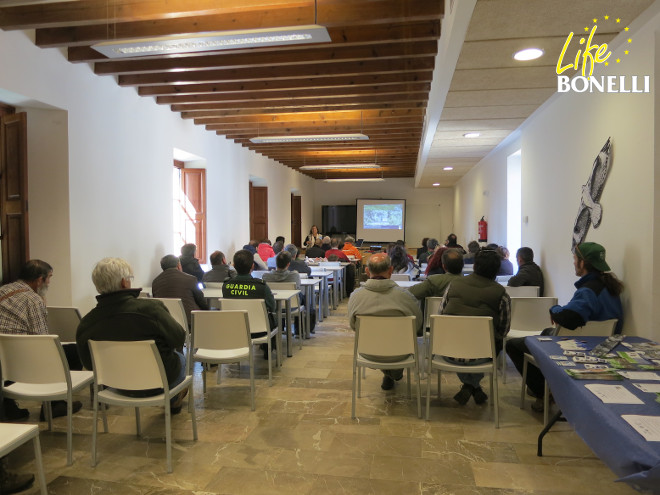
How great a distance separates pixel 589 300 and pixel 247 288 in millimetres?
2663

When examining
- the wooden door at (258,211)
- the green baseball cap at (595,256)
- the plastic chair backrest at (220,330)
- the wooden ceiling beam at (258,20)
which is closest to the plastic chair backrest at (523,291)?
the green baseball cap at (595,256)

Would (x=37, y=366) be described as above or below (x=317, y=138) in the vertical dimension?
below

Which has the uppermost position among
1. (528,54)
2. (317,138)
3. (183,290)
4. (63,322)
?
(317,138)

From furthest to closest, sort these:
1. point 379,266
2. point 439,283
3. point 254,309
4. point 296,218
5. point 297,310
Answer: point 296,218, point 297,310, point 439,283, point 254,309, point 379,266

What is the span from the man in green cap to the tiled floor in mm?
290

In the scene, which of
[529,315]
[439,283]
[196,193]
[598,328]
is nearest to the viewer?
[598,328]

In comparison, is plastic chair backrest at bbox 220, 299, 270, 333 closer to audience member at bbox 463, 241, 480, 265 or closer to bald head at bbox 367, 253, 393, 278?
bald head at bbox 367, 253, 393, 278

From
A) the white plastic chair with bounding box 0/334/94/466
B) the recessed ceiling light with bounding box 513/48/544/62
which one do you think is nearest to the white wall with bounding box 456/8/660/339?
the recessed ceiling light with bounding box 513/48/544/62

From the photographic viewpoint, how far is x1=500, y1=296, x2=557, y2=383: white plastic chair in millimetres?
3982

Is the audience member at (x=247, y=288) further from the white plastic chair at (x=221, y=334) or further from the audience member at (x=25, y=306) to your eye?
the audience member at (x=25, y=306)

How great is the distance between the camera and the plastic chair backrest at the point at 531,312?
3984 millimetres

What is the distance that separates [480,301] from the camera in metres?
3.34

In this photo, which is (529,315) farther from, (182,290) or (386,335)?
(182,290)

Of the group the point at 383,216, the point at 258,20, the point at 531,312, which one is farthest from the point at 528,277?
the point at 383,216
